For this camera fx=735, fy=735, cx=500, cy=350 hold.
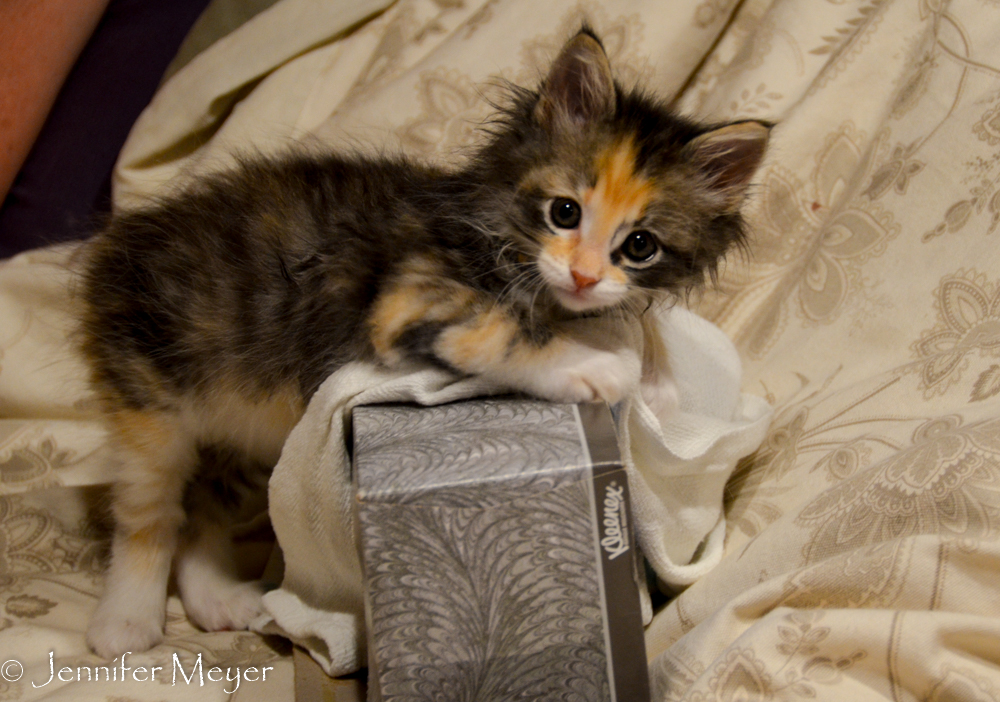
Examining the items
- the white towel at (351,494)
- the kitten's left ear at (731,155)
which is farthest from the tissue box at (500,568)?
the kitten's left ear at (731,155)

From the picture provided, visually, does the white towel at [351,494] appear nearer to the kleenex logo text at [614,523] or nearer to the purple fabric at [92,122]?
the kleenex logo text at [614,523]

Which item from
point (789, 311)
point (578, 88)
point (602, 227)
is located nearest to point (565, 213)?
point (602, 227)

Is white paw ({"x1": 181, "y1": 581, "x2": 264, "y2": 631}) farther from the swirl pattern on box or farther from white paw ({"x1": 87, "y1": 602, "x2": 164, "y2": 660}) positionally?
the swirl pattern on box

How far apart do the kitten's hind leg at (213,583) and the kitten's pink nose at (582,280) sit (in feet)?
2.74

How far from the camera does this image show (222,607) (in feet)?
4.42

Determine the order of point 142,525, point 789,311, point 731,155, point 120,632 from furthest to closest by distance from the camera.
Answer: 1. point 789,311
2. point 142,525
3. point 120,632
4. point 731,155

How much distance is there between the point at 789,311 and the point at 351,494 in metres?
1.00

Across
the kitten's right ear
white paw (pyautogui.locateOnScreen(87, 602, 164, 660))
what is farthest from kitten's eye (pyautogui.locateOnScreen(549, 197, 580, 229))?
white paw (pyautogui.locateOnScreen(87, 602, 164, 660))

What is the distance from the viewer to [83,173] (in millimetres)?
1795

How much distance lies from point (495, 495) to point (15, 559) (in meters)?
1.10

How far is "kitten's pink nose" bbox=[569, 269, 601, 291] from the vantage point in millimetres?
1027

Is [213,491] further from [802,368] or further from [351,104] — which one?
[802,368]

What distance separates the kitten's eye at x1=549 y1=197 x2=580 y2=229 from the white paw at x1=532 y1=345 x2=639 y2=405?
Answer: 0.19 metres

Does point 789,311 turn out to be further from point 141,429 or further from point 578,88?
point 141,429
